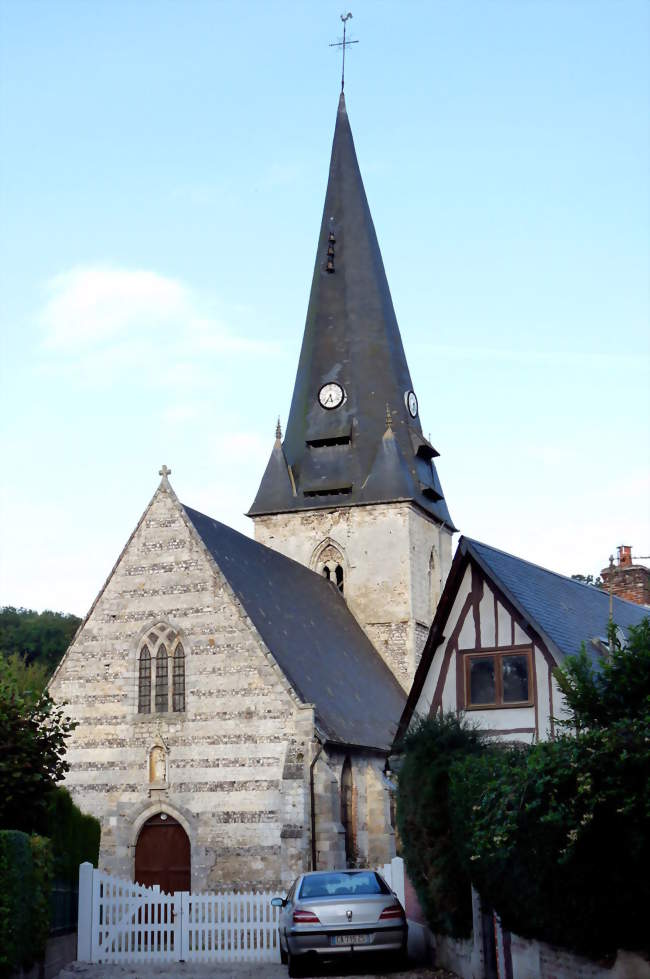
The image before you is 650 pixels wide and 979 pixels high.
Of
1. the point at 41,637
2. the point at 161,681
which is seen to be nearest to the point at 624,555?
the point at 161,681

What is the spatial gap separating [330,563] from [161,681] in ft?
43.0

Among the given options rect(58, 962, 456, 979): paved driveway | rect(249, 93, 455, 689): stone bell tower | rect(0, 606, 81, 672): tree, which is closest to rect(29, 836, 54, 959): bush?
rect(58, 962, 456, 979): paved driveway

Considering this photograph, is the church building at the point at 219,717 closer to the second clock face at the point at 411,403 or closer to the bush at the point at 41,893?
the second clock face at the point at 411,403

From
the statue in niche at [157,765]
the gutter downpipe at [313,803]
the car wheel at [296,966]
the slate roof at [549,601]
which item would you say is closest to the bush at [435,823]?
the car wheel at [296,966]

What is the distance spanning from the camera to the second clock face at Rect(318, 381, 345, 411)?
130 feet

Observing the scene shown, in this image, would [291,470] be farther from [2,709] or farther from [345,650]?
[2,709]

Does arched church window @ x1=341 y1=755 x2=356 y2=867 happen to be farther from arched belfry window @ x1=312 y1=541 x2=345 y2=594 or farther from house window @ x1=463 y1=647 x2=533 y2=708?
arched belfry window @ x1=312 y1=541 x2=345 y2=594

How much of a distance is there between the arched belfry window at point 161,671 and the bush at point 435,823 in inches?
398

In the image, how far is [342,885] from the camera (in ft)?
49.5

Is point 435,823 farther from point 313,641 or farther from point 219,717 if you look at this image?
point 313,641

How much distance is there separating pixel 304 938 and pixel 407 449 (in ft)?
84.2

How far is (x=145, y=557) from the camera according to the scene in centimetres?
2661

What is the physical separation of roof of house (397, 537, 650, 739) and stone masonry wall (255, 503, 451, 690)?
44.0 feet

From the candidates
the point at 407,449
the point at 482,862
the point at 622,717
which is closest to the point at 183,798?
the point at 482,862
